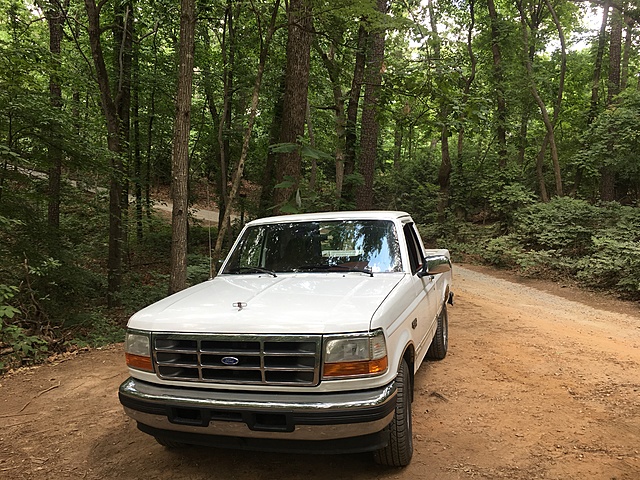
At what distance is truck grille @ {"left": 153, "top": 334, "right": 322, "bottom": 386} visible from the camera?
2.55m

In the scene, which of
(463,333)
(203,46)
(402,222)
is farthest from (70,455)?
(203,46)

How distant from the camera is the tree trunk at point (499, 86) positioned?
17.8 m

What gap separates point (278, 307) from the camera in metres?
2.80

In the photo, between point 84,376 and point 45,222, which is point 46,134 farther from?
point 84,376

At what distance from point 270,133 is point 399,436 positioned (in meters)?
14.5

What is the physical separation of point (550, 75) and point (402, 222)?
18565 millimetres

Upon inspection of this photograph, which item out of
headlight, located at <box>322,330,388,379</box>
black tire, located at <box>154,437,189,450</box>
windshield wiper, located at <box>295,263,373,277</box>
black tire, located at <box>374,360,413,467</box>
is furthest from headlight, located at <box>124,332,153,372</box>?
black tire, located at <box>374,360,413,467</box>

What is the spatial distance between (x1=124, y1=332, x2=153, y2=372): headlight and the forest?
2865 mm

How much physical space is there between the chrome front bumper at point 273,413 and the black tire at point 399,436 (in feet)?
0.77

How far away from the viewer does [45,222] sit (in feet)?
26.1

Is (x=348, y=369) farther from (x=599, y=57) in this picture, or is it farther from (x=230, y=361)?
(x=599, y=57)

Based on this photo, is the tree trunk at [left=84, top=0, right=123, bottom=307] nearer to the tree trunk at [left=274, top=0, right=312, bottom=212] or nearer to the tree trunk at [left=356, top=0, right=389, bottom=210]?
the tree trunk at [left=274, top=0, right=312, bottom=212]

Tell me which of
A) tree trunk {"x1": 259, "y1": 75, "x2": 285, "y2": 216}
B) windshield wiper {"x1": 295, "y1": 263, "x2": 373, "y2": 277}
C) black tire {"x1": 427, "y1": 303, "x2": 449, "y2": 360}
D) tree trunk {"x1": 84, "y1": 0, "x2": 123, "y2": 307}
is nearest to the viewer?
windshield wiper {"x1": 295, "y1": 263, "x2": 373, "y2": 277}

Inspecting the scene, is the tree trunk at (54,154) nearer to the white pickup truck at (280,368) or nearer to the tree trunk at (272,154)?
the white pickup truck at (280,368)
